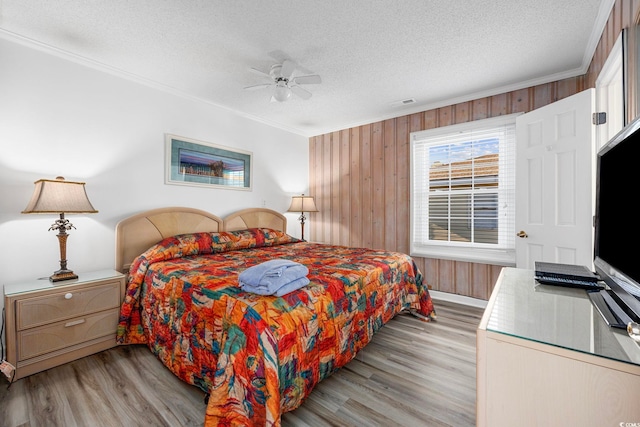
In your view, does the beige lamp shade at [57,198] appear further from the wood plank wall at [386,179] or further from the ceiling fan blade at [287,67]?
the wood plank wall at [386,179]

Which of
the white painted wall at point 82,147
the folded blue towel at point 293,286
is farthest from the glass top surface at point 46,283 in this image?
the folded blue towel at point 293,286

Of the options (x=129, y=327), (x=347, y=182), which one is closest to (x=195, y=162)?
(x=129, y=327)

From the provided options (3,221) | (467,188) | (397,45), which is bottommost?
Result: (3,221)

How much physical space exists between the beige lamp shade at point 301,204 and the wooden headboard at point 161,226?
2.21ft

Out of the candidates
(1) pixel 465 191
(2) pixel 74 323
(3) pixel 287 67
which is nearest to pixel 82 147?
(2) pixel 74 323

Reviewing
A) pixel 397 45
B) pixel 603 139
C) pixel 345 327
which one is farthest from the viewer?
pixel 397 45

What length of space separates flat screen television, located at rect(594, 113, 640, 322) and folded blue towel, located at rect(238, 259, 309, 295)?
1.43 m

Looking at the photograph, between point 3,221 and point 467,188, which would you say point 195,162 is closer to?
point 3,221

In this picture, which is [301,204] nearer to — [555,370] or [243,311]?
[243,311]

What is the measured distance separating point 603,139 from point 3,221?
463cm

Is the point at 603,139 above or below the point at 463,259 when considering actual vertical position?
above

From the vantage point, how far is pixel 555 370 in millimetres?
818

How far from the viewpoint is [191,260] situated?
2508 millimetres

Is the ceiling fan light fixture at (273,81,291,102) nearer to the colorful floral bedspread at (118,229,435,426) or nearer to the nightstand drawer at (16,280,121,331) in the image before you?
the colorful floral bedspread at (118,229,435,426)
